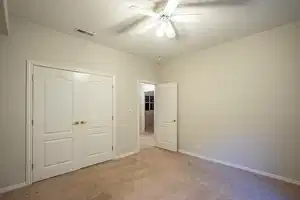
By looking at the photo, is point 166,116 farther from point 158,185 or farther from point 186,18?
point 186,18

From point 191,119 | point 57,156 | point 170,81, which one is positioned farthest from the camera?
Result: point 170,81

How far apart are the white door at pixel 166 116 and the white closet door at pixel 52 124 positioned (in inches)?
104

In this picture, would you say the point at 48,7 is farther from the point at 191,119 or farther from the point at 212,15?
the point at 191,119

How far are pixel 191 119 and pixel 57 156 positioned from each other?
319 centimetres

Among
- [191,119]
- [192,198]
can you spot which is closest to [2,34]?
[192,198]

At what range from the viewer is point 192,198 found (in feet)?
8.42

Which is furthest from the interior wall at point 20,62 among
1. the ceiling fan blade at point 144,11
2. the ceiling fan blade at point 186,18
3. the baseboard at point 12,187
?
the ceiling fan blade at point 186,18

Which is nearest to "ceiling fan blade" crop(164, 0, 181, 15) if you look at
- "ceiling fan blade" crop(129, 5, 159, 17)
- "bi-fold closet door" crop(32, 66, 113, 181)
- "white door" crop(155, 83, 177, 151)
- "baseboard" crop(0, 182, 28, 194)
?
"ceiling fan blade" crop(129, 5, 159, 17)

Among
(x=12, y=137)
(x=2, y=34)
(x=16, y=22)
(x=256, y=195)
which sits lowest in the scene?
(x=256, y=195)

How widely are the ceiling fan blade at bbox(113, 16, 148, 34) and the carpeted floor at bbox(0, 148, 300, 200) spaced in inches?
106

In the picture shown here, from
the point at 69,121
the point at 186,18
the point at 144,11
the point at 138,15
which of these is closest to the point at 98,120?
the point at 69,121

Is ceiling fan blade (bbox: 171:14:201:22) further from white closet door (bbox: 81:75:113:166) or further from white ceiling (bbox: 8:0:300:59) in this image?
white closet door (bbox: 81:75:113:166)

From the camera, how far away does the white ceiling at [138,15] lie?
2.56m

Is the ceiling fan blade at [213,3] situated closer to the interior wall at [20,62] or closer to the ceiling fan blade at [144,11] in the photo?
the ceiling fan blade at [144,11]
